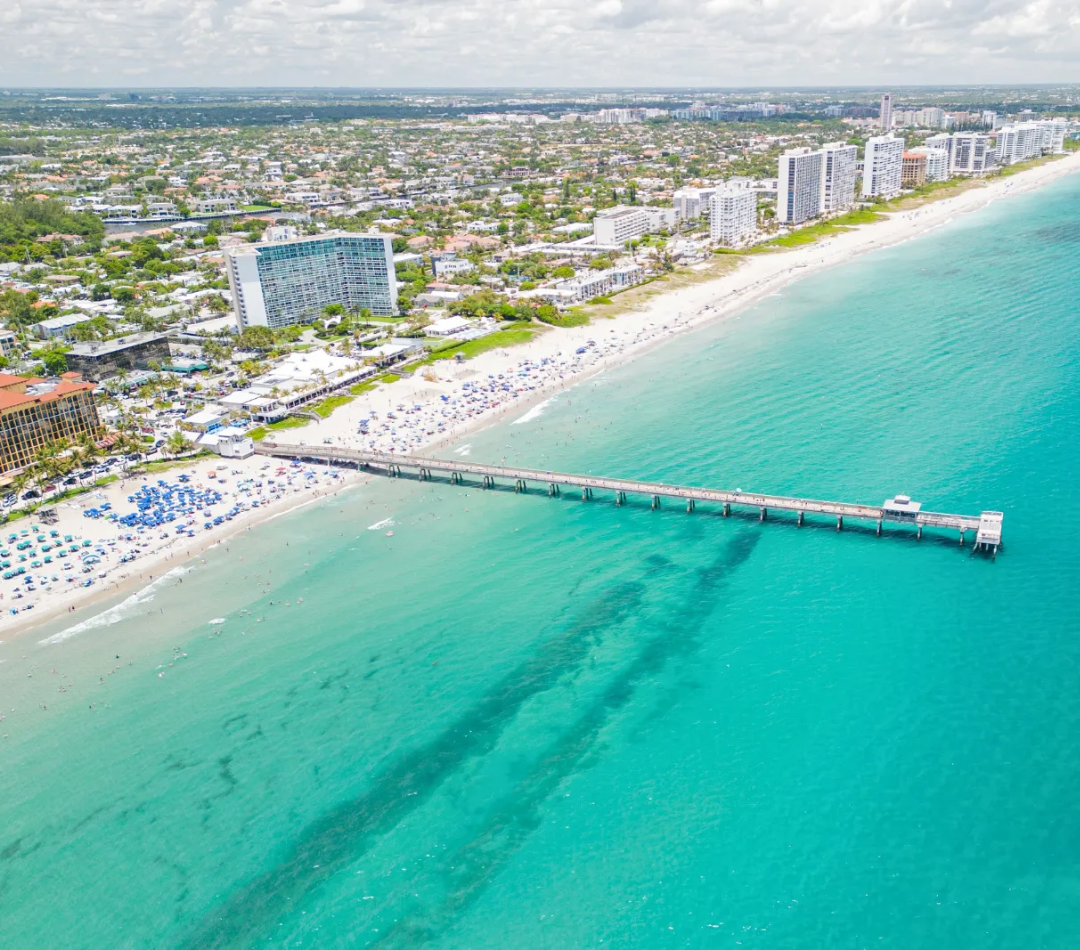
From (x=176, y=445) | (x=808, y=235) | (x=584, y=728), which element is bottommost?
(x=584, y=728)

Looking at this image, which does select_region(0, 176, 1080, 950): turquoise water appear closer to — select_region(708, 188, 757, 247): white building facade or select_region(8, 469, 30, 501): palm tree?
select_region(8, 469, 30, 501): palm tree

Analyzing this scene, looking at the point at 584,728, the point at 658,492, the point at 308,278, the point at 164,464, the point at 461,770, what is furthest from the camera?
the point at 308,278

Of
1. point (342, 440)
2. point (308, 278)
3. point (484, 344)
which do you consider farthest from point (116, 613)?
point (308, 278)

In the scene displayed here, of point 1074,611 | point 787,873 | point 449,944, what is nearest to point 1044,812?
point 787,873

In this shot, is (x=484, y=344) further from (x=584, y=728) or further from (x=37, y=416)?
(x=584, y=728)

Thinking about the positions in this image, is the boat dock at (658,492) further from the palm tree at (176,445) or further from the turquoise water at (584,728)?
the palm tree at (176,445)

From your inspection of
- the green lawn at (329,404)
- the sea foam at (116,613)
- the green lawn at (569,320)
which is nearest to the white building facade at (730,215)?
the green lawn at (569,320)

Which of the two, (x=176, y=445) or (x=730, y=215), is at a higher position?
(x=730, y=215)

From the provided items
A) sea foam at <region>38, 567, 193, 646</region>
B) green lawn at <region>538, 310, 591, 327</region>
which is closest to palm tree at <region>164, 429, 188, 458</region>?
sea foam at <region>38, 567, 193, 646</region>
